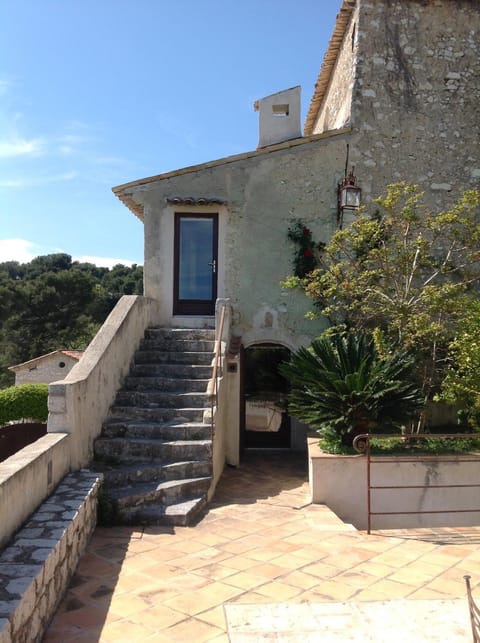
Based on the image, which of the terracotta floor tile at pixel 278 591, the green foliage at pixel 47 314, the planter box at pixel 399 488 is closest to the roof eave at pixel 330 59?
the planter box at pixel 399 488

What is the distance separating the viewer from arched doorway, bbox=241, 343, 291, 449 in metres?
11.6

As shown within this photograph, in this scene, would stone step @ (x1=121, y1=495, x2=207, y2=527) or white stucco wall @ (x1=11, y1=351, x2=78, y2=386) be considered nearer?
stone step @ (x1=121, y1=495, x2=207, y2=527)

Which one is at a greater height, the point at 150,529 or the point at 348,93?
the point at 348,93

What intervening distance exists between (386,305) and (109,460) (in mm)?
4678

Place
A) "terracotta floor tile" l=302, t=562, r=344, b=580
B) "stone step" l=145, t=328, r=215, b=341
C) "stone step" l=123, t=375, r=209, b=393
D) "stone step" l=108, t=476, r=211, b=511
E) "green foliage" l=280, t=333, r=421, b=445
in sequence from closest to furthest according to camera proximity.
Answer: "terracotta floor tile" l=302, t=562, r=344, b=580, "stone step" l=108, t=476, r=211, b=511, "green foliage" l=280, t=333, r=421, b=445, "stone step" l=123, t=375, r=209, b=393, "stone step" l=145, t=328, r=215, b=341

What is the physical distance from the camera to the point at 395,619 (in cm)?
383

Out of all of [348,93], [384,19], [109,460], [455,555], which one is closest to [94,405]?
[109,460]

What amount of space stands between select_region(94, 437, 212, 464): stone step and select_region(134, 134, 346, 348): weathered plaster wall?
3921mm

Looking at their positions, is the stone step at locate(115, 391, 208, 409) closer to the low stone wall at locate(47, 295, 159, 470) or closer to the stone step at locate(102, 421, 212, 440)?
the low stone wall at locate(47, 295, 159, 470)

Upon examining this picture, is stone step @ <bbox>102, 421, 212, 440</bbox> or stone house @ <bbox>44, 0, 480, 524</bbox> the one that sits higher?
stone house @ <bbox>44, 0, 480, 524</bbox>

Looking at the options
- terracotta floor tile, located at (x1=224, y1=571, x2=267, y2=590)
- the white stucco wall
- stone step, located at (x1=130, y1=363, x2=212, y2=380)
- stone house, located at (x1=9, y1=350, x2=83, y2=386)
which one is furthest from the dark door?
the white stucco wall

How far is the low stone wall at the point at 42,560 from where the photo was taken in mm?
3121

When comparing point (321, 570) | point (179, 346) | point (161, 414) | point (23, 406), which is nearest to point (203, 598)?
point (321, 570)

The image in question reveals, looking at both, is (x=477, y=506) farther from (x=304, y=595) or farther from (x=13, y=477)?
(x=13, y=477)
